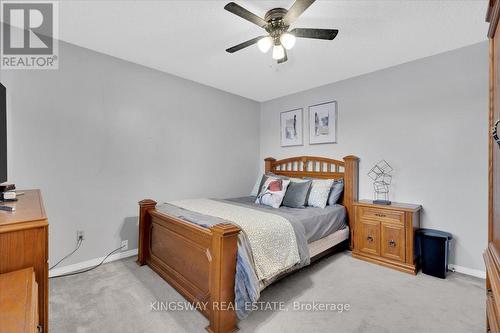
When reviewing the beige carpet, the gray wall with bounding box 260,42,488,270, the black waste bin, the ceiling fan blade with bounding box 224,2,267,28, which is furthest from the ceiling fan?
the black waste bin

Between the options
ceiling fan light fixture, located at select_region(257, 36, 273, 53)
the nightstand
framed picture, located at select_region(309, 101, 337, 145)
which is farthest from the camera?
framed picture, located at select_region(309, 101, 337, 145)

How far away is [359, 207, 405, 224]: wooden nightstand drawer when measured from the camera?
2709 millimetres

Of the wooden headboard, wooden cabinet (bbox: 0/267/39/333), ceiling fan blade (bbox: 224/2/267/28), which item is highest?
ceiling fan blade (bbox: 224/2/267/28)

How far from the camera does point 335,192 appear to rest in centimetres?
337

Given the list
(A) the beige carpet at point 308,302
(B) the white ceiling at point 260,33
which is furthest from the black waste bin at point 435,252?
(B) the white ceiling at point 260,33

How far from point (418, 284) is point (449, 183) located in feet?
3.90

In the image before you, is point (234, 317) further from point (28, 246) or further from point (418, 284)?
point (418, 284)

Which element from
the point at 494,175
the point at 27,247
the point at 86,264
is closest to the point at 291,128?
the point at 494,175

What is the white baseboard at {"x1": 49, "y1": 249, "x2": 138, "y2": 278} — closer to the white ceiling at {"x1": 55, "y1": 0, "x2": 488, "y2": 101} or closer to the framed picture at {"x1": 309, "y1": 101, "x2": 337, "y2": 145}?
the white ceiling at {"x1": 55, "y1": 0, "x2": 488, "y2": 101}

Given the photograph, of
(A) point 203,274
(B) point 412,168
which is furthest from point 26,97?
(B) point 412,168

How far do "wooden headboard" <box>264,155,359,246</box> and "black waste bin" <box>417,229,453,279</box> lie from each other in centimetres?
81

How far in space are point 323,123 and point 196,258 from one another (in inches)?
111

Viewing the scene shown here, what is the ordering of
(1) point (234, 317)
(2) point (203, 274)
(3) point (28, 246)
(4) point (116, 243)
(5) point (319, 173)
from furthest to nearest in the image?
(5) point (319, 173)
(4) point (116, 243)
(2) point (203, 274)
(1) point (234, 317)
(3) point (28, 246)

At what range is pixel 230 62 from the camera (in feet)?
9.91
